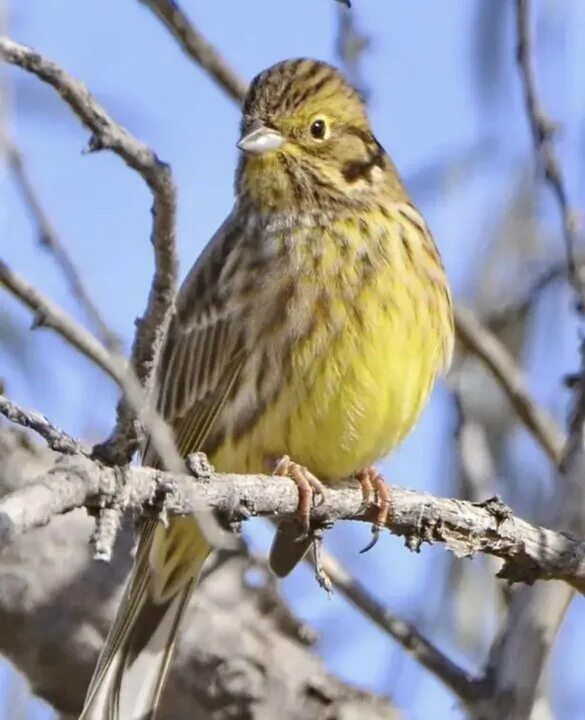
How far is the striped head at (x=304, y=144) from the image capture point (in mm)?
4391


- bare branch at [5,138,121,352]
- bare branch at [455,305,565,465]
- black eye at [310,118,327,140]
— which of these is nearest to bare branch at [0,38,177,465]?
bare branch at [5,138,121,352]

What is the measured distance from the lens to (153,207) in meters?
3.07

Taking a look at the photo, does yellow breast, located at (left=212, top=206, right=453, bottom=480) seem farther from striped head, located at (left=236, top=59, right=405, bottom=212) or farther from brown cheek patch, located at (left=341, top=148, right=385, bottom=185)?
brown cheek patch, located at (left=341, top=148, right=385, bottom=185)

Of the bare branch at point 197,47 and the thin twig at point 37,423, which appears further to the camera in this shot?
the bare branch at point 197,47

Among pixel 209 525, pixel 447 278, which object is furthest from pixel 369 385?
pixel 209 525

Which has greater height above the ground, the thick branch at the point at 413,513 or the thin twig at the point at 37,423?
the thick branch at the point at 413,513

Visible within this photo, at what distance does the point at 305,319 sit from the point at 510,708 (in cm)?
109

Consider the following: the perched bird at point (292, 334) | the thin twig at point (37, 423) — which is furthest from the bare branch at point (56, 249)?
the perched bird at point (292, 334)

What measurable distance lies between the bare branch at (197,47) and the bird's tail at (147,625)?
1.34 m

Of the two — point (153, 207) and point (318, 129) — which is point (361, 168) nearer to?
point (318, 129)

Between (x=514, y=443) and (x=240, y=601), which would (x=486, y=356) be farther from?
(x=240, y=601)

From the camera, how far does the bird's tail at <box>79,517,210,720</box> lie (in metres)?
4.02

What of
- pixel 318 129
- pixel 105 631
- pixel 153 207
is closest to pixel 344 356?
pixel 318 129

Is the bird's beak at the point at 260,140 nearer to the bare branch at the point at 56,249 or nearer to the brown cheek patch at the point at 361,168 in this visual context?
the brown cheek patch at the point at 361,168
